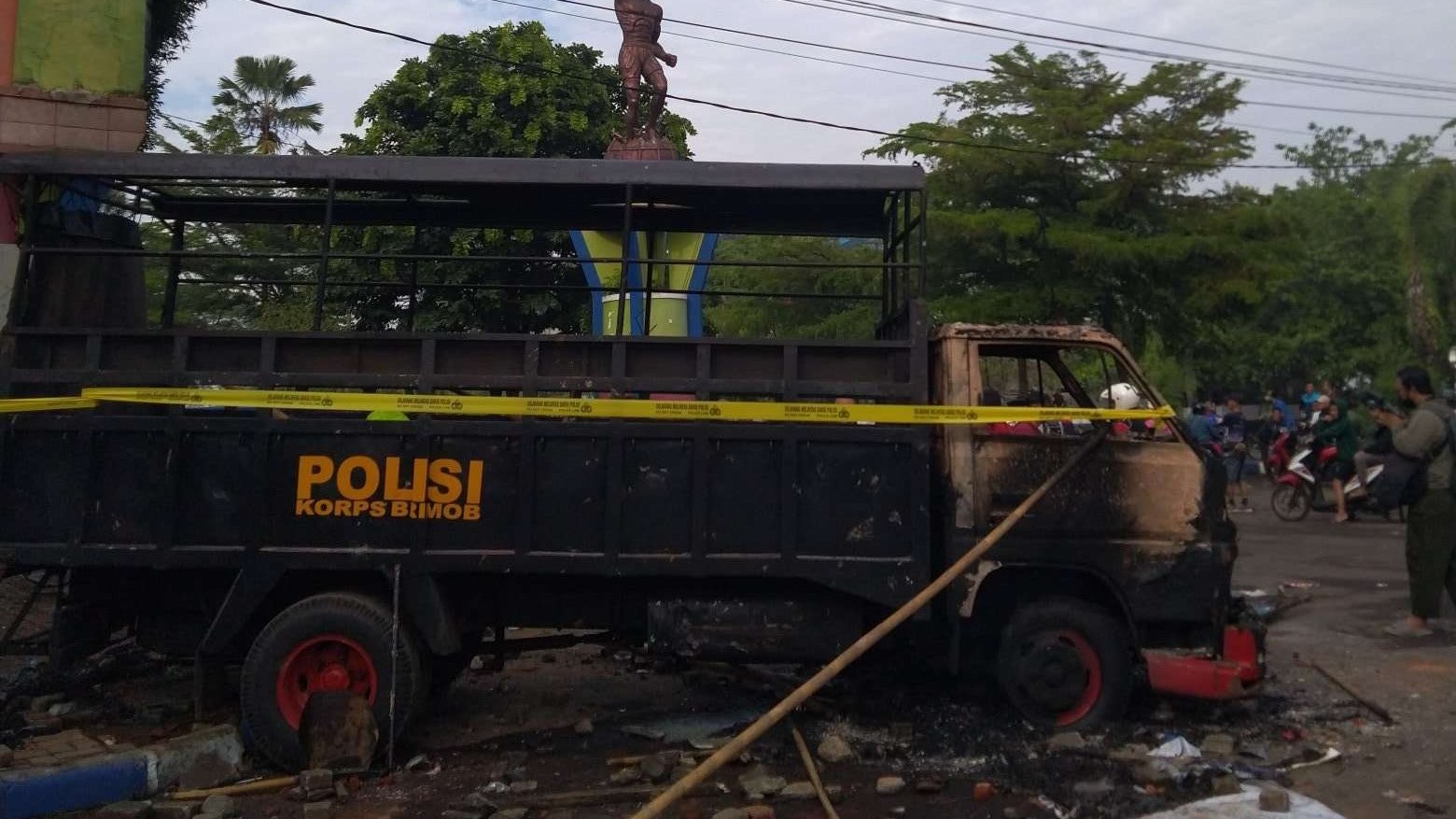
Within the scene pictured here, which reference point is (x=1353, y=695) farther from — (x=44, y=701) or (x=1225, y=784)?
(x=44, y=701)

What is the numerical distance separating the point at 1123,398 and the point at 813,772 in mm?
2514

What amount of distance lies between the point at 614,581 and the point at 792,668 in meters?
1.98

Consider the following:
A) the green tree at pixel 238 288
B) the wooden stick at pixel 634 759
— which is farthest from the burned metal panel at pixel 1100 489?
the green tree at pixel 238 288

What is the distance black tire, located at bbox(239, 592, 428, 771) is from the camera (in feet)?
17.8

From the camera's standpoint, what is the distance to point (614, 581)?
224 inches

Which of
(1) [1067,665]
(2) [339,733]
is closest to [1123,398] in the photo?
(1) [1067,665]

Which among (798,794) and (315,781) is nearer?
(798,794)

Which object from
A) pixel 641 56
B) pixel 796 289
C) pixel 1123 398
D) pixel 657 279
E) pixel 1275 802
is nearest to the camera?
pixel 1275 802

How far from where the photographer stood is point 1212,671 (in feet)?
18.2

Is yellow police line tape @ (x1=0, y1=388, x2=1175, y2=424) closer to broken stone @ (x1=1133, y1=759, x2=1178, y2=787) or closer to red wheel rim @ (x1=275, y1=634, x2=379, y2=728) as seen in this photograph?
red wheel rim @ (x1=275, y1=634, x2=379, y2=728)

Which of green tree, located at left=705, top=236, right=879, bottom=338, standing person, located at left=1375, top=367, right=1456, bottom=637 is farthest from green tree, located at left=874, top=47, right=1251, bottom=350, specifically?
standing person, located at left=1375, top=367, right=1456, bottom=637

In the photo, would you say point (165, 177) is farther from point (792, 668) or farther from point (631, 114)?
point (631, 114)

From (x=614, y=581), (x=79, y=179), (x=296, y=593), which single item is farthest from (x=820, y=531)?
(x=79, y=179)

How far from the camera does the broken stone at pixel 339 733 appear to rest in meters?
5.31
